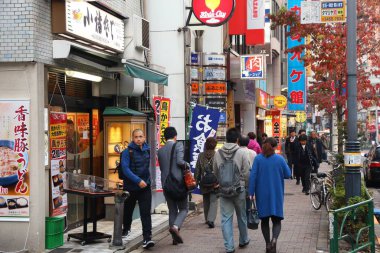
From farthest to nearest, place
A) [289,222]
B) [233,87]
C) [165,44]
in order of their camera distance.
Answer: [233,87] < [165,44] < [289,222]

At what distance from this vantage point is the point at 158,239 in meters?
→ 10.1

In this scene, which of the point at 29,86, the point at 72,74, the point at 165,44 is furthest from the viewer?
the point at 165,44

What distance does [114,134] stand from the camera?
11.8m

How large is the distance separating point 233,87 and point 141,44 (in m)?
11.2

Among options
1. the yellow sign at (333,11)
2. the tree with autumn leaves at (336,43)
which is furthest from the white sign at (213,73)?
the yellow sign at (333,11)

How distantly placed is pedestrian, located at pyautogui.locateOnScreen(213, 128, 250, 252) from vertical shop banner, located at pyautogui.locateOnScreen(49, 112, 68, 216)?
2603 millimetres

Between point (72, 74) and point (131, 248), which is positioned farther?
point (72, 74)

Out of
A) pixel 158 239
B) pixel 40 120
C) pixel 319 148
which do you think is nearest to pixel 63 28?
pixel 40 120

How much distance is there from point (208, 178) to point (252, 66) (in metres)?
11.0

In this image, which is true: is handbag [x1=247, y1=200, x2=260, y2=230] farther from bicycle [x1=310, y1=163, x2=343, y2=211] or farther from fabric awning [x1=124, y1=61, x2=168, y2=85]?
bicycle [x1=310, y1=163, x2=343, y2=211]

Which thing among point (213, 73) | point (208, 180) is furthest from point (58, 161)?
point (213, 73)

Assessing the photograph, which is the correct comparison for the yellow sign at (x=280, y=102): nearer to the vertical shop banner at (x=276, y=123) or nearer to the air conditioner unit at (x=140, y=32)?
the vertical shop banner at (x=276, y=123)

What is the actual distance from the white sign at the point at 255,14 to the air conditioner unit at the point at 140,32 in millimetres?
8295

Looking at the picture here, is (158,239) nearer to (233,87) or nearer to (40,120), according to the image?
(40,120)
